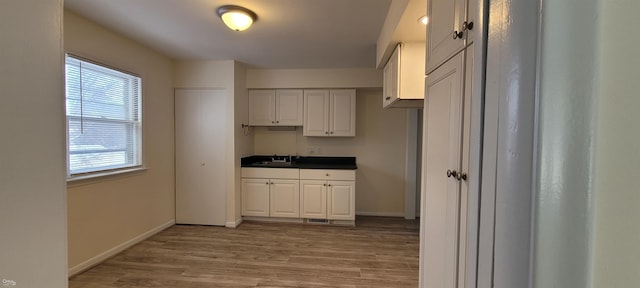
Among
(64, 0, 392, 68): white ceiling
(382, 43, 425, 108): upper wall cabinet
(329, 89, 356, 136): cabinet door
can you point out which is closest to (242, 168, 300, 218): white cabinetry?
(329, 89, 356, 136): cabinet door

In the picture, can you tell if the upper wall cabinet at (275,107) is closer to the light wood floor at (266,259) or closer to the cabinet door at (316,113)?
the cabinet door at (316,113)

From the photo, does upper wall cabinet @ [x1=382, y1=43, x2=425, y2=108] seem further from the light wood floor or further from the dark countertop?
the dark countertop

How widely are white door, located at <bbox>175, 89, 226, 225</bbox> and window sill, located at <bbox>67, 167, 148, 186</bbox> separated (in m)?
0.65

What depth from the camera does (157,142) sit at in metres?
3.46

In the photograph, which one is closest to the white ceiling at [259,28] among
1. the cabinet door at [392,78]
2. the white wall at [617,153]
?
the cabinet door at [392,78]

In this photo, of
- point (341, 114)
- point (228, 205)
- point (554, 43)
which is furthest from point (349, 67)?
point (554, 43)

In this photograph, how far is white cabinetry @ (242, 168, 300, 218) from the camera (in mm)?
3914

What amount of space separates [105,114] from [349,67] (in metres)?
2.99

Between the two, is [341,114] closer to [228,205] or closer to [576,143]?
[228,205]

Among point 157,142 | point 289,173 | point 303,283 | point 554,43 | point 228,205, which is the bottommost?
point 303,283

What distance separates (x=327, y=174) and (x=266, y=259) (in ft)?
4.80

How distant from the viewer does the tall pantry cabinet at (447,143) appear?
90 cm

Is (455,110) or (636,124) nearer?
(636,124)

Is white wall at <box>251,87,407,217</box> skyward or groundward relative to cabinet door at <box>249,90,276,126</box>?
groundward
